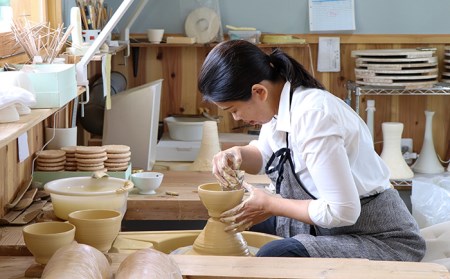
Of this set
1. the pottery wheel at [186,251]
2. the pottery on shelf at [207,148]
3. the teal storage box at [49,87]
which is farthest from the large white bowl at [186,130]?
the teal storage box at [49,87]

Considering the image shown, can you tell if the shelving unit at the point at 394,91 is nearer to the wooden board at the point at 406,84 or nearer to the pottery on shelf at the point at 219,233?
the wooden board at the point at 406,84

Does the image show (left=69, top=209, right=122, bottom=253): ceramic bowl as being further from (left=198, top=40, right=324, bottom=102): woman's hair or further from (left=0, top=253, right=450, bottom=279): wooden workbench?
(left=198, top=40, right=324, bottom=102): woman's hair

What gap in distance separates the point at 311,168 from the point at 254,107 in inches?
11.1

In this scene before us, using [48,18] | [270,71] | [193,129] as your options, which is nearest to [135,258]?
[270,71]

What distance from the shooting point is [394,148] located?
4.50 metres

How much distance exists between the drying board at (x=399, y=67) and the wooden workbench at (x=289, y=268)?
91.5 inches

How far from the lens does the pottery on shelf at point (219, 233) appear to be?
8.04 ft

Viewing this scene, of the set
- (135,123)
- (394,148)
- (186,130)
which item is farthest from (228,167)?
(394,148)

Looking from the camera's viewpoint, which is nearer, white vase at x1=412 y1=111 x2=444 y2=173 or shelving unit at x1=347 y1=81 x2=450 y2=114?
shelving unit at x1=347 y1=81 x2=450 y2=114

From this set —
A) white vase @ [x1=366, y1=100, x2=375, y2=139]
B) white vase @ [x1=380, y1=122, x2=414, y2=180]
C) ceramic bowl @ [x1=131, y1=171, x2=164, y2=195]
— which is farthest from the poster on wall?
ceramic bowl @ [x1=131, y1=171, x2=164, y2=195]

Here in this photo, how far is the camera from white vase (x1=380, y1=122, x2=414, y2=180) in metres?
4.48

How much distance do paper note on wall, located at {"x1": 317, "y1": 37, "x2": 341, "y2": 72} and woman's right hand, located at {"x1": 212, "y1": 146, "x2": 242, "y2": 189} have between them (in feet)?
6.44

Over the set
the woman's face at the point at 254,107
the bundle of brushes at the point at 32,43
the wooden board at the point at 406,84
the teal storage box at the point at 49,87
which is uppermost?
the bundle of brushes at the point at 32,43

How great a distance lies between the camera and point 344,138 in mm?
2369
